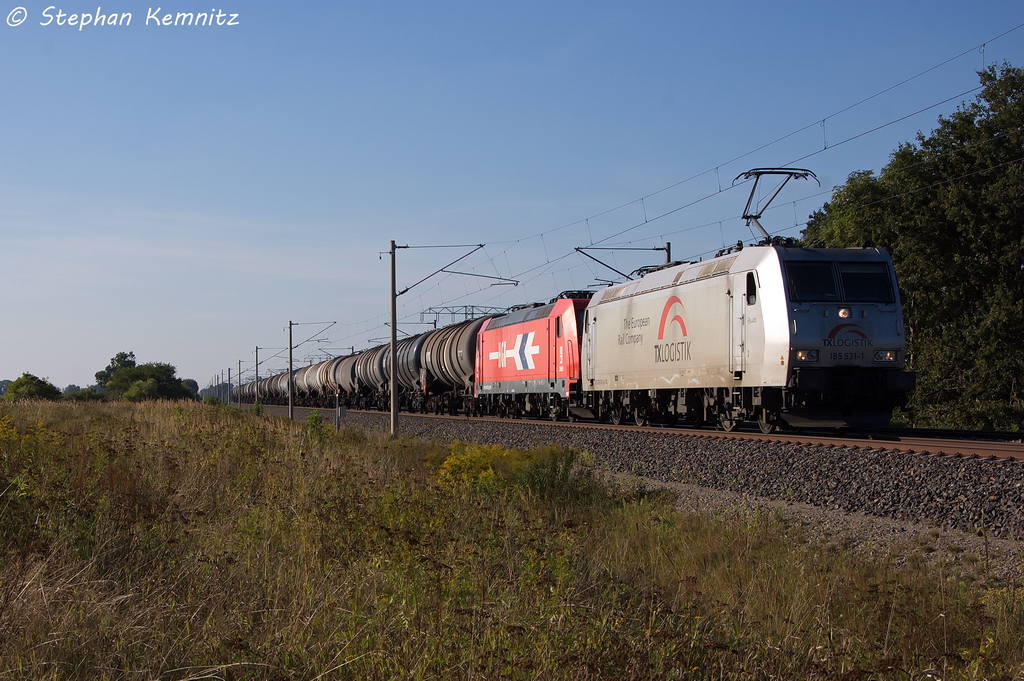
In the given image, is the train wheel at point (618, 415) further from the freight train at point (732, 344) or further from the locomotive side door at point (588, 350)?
the locomotive side door at point (588, 350)

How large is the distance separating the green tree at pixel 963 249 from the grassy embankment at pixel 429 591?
2583cm

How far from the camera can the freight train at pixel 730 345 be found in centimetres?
1571

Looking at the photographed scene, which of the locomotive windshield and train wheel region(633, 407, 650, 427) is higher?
the locomotive windshield

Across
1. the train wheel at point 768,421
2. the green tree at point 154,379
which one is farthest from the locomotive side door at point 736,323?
the green tree at point 154,379

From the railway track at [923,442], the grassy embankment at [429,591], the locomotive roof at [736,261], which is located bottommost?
the grassy embankment at [429,591]

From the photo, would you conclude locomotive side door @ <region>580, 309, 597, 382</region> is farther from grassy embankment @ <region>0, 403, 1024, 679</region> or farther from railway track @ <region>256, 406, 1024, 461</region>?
grassy embankment @ <region>0, 403, 1024, 679</region>

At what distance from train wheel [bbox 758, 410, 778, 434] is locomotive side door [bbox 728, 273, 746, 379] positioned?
A: 0.86m

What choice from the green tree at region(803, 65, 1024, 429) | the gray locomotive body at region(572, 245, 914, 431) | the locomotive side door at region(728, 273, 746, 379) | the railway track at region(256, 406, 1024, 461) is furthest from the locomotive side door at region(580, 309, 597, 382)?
the green tree at region(803, 65, 1024, 429)

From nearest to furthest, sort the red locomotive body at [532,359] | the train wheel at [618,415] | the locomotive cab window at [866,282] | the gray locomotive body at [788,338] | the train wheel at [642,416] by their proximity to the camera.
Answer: the gray locomotive body at [788,338] < the locomotive cab window at [866,282] < the train wheel at [642,416] < the train wheel at [618,415] < the red locomotive body at [532,359]

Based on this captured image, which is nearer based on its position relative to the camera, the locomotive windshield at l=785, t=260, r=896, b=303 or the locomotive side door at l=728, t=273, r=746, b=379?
the locomotive windshield at l=785, t=260, r=896, b=303

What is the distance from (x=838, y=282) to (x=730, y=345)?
2421mm

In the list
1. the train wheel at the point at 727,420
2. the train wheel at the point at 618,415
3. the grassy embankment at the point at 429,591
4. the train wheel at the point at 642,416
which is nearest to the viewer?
the grassy embankment at the point at 429,591

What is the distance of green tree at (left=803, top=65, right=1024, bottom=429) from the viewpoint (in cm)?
3119

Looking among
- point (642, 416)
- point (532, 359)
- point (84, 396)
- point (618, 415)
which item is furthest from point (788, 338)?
point (84, 396)
